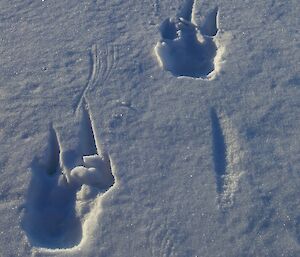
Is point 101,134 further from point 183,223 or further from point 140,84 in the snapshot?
point 183,223

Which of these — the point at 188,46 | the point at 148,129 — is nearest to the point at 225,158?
the point at 148,129

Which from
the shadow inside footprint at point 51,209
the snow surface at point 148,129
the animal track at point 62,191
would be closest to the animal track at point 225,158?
the snow surface at point 148,129

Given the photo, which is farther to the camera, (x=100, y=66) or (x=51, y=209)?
(x=100, y=66)

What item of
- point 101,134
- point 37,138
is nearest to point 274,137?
point 101,134

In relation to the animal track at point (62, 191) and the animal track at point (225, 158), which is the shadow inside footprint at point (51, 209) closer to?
the animal track at point (62, 191)

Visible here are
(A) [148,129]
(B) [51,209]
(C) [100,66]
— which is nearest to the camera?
(B) [51,209]

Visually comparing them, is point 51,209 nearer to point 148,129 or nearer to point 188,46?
point 148,129

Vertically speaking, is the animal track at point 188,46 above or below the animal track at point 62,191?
above
